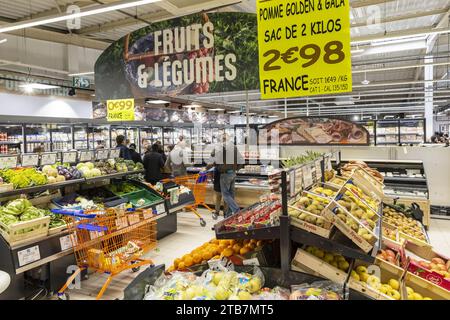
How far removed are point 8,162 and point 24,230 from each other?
5.05 ft

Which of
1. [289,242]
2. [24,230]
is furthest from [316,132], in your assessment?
[24,230]

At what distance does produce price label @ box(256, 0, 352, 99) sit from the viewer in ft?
9.08

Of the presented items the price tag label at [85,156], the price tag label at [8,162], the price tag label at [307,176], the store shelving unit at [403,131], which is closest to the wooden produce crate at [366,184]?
the price tag label at [307,176]

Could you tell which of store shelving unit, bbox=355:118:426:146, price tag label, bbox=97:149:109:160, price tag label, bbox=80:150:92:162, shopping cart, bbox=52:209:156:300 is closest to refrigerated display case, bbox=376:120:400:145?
store shelving unit, bbox=355:118:426:146

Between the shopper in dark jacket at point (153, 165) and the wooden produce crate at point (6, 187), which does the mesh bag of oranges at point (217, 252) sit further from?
the shopper in dark jacket at point (153, 165)

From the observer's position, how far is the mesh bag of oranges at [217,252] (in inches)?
103

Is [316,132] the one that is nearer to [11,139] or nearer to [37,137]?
[37,137]

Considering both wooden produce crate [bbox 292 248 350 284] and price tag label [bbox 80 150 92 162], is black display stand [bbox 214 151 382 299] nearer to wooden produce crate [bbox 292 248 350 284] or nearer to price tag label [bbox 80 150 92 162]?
wooden produce crate [bbox 292 248 350 284]

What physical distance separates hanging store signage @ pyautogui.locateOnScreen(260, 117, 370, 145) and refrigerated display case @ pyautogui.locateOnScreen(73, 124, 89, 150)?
278 inches

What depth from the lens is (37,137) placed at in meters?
10.8

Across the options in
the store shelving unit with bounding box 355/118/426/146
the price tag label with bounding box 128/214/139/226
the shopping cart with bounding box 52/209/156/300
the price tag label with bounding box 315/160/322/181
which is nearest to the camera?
the price tag label with bounding box 315/160/322/181

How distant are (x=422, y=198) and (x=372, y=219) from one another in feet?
15.2

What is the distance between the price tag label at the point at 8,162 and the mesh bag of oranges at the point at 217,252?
11.1ft
